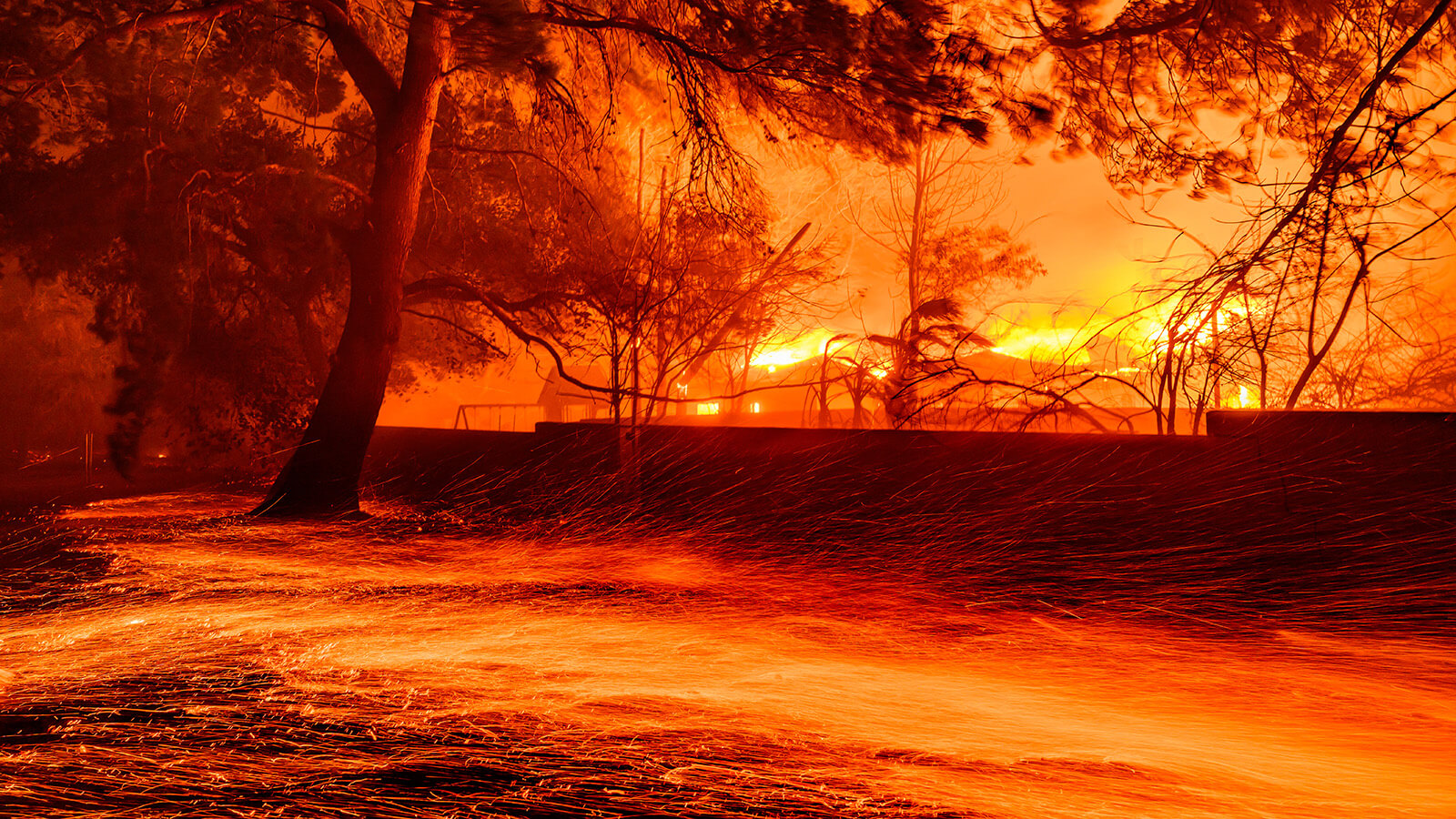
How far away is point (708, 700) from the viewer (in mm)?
3953

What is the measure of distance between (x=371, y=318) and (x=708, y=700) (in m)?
7.33

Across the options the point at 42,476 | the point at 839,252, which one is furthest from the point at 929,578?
the point at 42,476

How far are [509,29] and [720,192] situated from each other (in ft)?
6.66

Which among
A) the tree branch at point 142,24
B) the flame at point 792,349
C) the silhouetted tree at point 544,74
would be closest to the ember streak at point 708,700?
the silhouetted tree at point 544,74

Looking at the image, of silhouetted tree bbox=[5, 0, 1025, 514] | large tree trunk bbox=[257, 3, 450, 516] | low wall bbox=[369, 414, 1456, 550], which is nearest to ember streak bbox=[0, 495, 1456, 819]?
low wall bbox=[369, 414, 1456, 550]

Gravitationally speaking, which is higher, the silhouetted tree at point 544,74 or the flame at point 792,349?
the silhouetted tree at point 544,74

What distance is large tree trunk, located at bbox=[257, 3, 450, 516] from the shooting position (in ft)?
32.7

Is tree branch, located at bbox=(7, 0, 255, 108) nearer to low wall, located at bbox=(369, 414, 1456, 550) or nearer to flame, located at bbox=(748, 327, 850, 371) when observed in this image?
low wall, located at bbox=(369, 414, 1456, 550)

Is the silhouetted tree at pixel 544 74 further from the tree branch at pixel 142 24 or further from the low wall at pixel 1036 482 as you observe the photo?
the low wall at pixel 1036 482

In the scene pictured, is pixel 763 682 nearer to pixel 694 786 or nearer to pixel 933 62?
pixel 694 786

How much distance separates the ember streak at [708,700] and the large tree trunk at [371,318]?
3.24m

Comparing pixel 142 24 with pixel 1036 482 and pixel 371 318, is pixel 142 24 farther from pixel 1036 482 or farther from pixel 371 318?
pixel 1036 482

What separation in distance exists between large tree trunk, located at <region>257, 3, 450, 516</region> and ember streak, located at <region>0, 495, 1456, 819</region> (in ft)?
10.6

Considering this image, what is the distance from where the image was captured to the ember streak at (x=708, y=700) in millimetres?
2945
